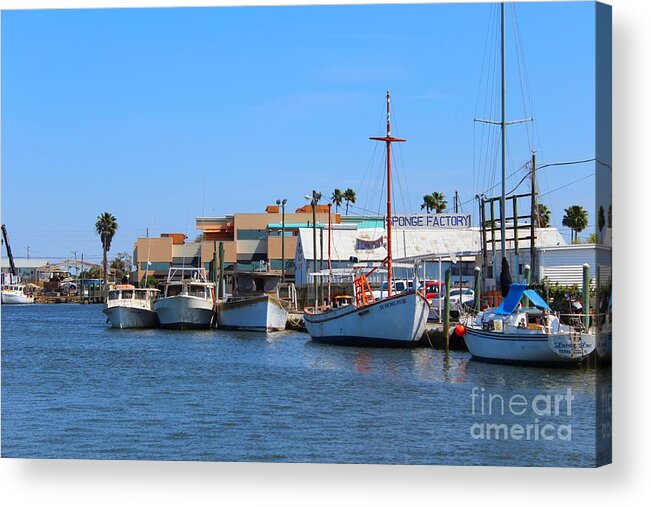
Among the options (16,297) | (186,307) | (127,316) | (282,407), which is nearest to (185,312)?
(186,307)

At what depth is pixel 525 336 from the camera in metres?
25.5

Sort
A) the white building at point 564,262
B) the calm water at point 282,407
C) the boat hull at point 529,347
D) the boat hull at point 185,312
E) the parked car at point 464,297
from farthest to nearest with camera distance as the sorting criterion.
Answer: the boat hull at point 185,312 < the parked car at point 464,297 < the white building at point 564,262 < the boat hull at point 529,347 < the calm water at point 282,407

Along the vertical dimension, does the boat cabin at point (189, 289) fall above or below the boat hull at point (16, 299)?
above

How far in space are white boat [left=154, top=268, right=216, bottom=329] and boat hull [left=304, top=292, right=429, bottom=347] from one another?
12.9m

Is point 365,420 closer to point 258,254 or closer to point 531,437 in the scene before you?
point 531,437

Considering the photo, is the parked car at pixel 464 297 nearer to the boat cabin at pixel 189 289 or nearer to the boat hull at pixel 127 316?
the boat cabin at pixel 189 289

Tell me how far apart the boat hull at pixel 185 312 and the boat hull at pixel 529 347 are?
929 inches

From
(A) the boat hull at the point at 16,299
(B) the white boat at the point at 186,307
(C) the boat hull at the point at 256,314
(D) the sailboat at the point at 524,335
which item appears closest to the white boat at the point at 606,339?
(D) the sailboat at the point at 524,335

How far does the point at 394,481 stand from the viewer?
12.4 metres

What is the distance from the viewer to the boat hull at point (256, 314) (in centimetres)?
4669

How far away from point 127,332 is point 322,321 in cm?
1324

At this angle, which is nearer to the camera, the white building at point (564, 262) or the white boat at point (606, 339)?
the white boat at point (606, 339)
